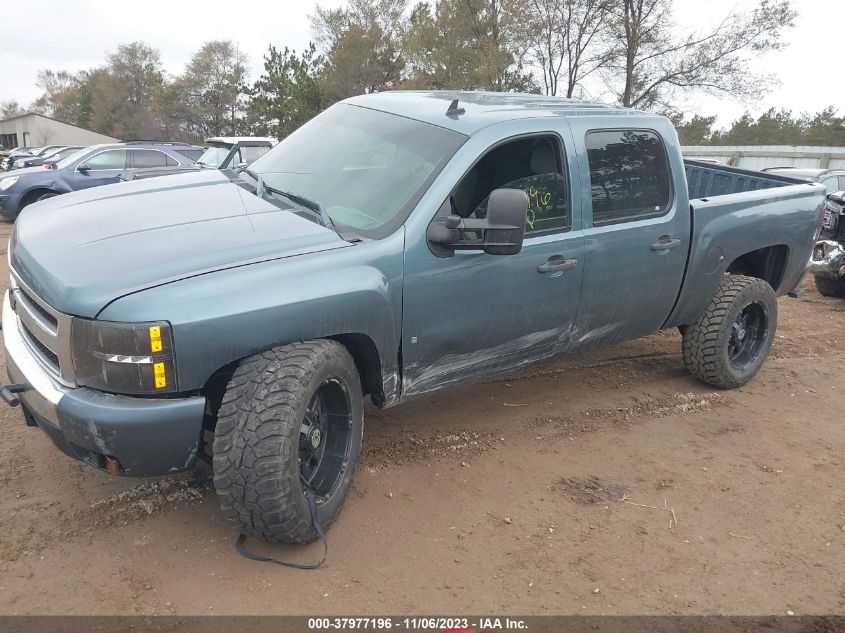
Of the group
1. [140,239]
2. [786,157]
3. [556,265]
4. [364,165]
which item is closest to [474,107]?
Answer: [364,165]

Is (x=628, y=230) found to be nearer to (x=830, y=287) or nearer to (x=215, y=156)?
(x=830, y=287)

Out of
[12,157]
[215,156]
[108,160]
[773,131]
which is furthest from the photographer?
[773,131]

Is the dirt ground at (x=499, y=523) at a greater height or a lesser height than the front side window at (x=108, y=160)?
lesser

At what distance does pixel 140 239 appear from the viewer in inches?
112

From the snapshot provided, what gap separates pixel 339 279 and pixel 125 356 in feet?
2.98

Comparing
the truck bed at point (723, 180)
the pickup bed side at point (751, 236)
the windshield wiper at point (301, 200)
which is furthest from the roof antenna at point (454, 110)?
the truck bed at point (723, 180)

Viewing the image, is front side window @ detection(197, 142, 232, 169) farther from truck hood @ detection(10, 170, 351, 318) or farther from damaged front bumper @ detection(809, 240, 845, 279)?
damaged front bumper @ detection(809, 240, 845, 279)

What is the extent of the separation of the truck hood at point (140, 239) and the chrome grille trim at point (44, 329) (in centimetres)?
6

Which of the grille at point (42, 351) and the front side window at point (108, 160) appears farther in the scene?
the front side window at point (108, 160)

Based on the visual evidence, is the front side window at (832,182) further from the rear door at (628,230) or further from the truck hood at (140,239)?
the truck hood at (140,239)

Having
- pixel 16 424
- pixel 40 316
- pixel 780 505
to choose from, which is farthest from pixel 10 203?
pixel 780 505

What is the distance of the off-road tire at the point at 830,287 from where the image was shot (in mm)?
8289

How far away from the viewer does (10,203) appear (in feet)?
40.0

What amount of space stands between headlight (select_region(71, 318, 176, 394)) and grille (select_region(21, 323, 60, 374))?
0.82ft
